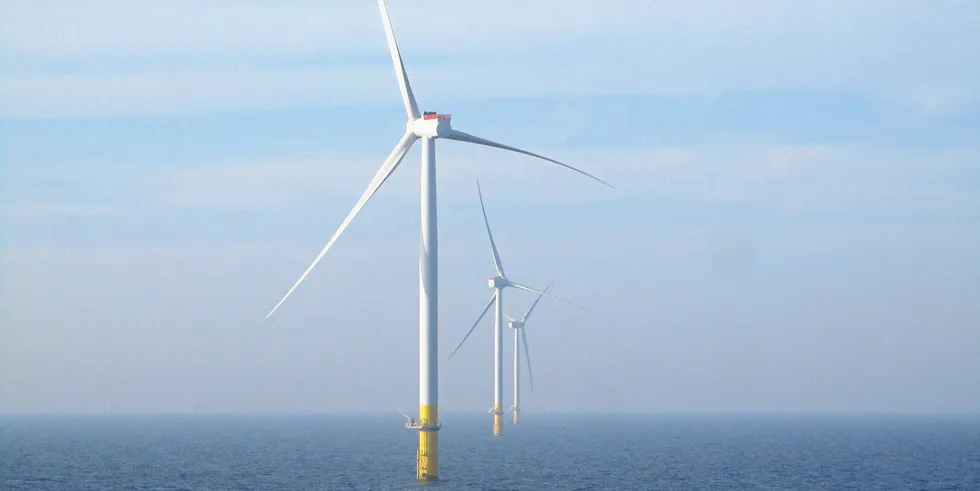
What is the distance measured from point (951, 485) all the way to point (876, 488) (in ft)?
36.5

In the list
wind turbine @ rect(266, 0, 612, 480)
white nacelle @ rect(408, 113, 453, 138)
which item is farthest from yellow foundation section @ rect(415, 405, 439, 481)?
white nacelle @ rect(408, 113, 453, 138)

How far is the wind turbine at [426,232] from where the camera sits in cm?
9475

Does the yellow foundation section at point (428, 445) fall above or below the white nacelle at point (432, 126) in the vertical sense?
below

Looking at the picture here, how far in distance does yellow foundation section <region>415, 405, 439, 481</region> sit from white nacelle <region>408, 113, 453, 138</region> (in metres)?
22.8

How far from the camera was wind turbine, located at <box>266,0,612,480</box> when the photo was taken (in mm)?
94750

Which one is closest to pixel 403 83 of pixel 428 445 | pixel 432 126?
pixel 432 126

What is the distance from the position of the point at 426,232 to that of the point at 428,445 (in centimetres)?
1772

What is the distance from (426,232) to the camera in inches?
3760

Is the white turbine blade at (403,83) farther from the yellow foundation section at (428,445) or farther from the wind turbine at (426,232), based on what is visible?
the yellow foundation section at (428,445)

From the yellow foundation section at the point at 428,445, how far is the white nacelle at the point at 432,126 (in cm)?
2284

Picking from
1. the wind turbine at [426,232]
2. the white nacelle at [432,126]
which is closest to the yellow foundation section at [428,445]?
the wind turbine at [426,232]

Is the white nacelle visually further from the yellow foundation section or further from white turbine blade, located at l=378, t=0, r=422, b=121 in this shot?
the yellow foundation section

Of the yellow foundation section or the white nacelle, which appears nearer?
the yellow foundation section

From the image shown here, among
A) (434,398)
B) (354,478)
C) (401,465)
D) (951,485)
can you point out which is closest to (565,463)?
(401,465)
